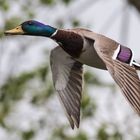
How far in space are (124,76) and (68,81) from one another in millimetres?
818

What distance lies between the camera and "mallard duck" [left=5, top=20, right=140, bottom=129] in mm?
4069

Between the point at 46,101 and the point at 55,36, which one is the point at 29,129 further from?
the point at 55,36

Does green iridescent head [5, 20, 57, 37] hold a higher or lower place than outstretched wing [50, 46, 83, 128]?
higher

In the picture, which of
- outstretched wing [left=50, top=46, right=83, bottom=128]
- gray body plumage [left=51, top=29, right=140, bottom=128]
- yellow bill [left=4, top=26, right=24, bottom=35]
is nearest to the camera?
gray body plumage [left=51, top=29, right=140, bottom=128]

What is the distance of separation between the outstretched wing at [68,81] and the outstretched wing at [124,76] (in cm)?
51

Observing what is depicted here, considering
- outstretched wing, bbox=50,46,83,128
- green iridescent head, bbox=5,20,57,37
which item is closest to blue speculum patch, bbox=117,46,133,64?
green iridescent head, bbox=5,20,57,37

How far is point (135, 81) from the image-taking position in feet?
13.4

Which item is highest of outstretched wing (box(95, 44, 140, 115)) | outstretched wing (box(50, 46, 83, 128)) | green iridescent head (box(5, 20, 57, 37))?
green iridescent head (box(5, 20, 57, 37))

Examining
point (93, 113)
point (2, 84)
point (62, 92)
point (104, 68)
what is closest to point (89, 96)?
point (93, 113)

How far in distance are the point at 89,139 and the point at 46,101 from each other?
1.42ft

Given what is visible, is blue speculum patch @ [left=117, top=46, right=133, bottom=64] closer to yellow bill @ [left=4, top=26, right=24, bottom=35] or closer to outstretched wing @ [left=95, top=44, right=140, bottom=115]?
outstretched wing @ [left=95, top=44, right=140, bottom=115]

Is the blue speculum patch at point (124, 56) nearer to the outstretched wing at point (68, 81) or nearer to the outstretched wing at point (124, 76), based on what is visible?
the outstretched wing at point (124, 76)

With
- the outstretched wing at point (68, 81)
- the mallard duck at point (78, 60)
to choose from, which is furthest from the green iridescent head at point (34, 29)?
the outstretched wing at point (68, 81)

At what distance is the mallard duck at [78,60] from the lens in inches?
160
